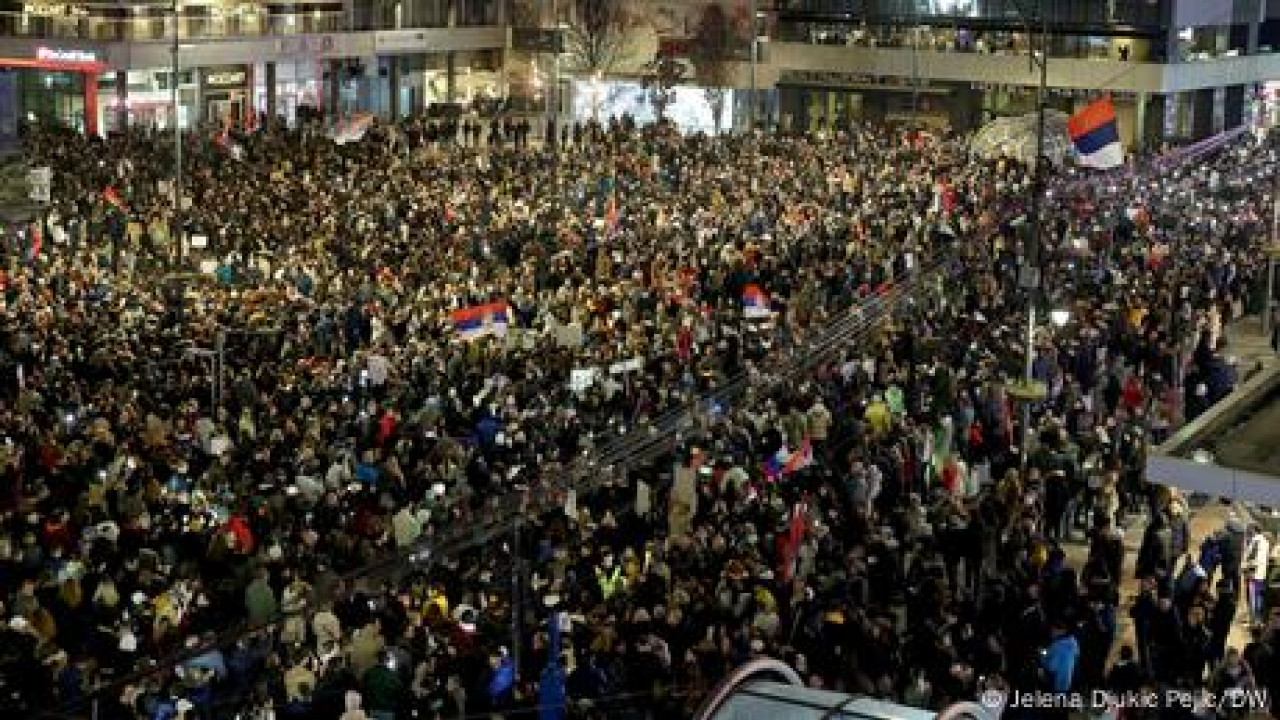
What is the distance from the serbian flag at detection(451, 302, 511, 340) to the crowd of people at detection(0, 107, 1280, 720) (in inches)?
4.7

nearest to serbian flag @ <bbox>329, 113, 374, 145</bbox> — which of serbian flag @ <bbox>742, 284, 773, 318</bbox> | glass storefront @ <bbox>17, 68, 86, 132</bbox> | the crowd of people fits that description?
the crowd of people

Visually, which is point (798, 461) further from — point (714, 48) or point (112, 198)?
point (714, 48)

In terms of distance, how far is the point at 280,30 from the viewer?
60.4 metres

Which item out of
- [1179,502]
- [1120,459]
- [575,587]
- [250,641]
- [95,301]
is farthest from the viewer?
[95,301]

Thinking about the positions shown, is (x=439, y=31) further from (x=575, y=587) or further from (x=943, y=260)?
(x=575, y=587)

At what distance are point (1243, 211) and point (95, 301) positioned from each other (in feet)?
73.7

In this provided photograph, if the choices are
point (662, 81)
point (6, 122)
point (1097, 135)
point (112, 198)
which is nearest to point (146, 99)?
point (662, 81)

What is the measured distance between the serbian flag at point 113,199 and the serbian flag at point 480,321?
12.1 meters

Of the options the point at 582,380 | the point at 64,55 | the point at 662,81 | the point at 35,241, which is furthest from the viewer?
the point at 662,81

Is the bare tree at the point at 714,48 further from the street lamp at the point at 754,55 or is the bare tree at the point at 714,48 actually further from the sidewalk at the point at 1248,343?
the sidewalk at the point at 1248,343

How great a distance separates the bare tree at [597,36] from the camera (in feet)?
212

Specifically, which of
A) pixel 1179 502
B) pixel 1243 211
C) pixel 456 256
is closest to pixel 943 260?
pixel 456 256

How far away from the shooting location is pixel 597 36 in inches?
2571

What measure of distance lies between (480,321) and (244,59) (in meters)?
37.4
